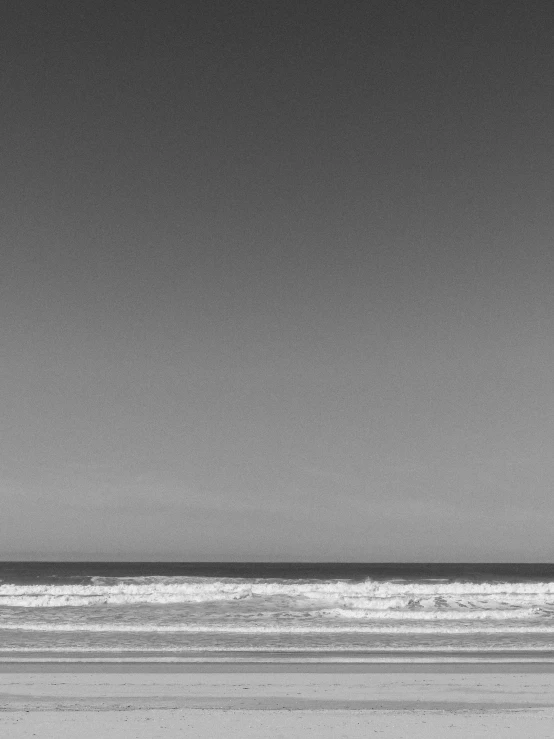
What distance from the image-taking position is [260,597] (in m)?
27.8

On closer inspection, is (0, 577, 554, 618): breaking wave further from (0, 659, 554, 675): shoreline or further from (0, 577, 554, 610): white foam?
(0, 659, 554, 675): shoreline

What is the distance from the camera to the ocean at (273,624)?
14.7m
